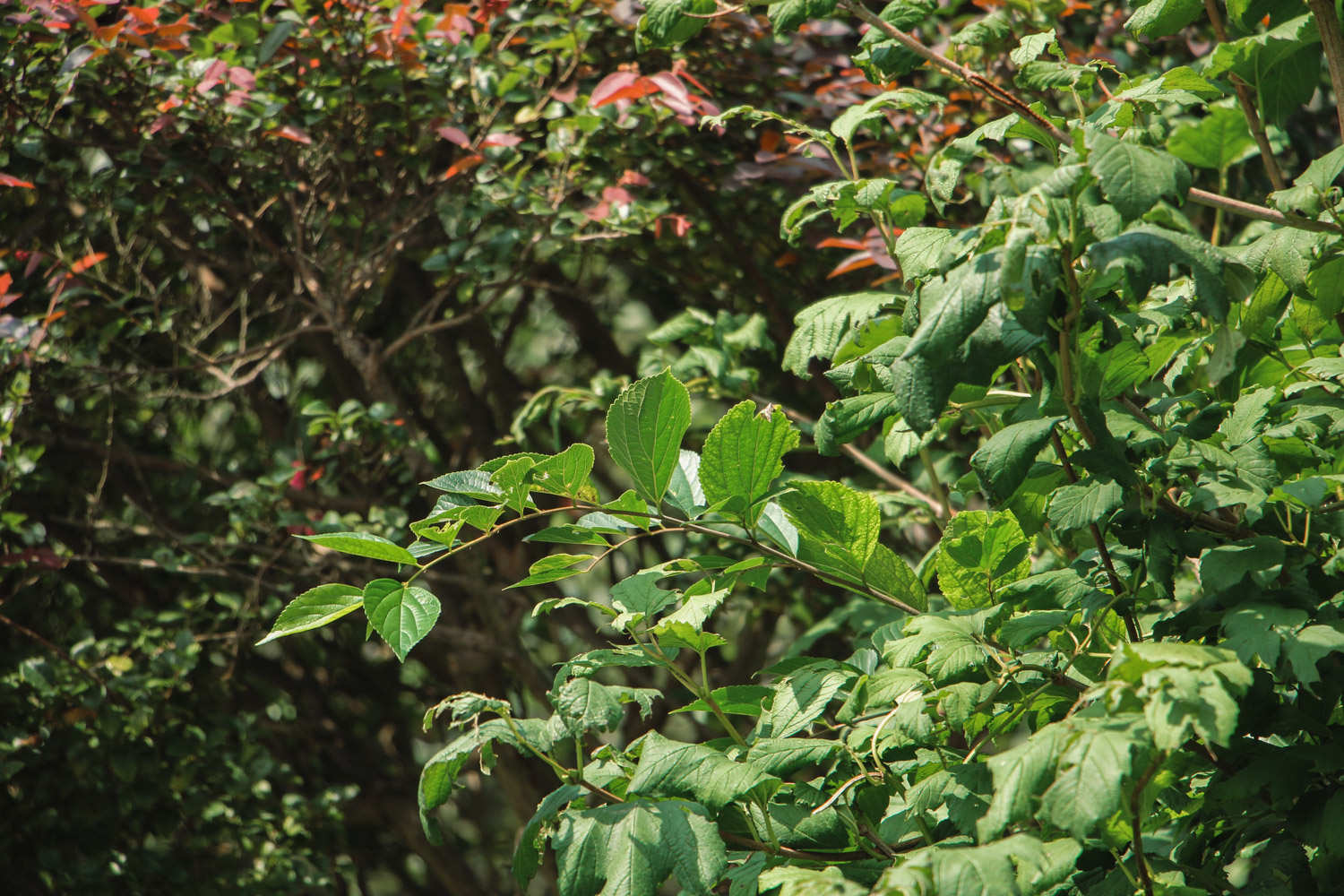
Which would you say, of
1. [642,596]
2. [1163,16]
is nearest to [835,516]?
[642,596]

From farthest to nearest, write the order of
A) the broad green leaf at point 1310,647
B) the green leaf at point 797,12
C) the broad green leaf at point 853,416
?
1. the green leaf at point 797,12
2. the broad green leaf at point 853,416
3. the broad green leaf at point 1310,647

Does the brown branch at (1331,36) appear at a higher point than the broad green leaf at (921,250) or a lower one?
higher

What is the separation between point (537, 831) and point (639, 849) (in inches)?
6.9

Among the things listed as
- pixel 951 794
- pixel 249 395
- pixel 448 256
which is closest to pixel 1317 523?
pixel 951 794

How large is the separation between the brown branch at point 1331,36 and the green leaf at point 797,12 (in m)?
0.50

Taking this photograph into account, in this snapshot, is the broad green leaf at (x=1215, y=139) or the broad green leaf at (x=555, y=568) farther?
the broad green leaf at (x=1215, y=139)

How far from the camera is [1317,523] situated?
3.51 feet

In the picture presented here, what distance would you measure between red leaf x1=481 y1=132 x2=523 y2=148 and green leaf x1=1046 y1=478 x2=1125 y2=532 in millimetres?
1669

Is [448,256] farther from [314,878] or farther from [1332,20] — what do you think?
[1332,20]

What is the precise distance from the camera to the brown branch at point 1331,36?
1144mm

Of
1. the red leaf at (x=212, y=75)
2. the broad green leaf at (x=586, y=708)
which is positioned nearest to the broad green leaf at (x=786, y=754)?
the broad green leaf at (x=586, y=708)

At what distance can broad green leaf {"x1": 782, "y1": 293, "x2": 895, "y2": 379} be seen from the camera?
1220 millimetres

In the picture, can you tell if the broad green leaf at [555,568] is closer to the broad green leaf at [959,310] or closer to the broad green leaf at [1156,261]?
the broad green leaf at [959,310]

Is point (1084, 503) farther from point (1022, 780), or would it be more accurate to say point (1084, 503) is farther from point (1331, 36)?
point (1331, 36)
